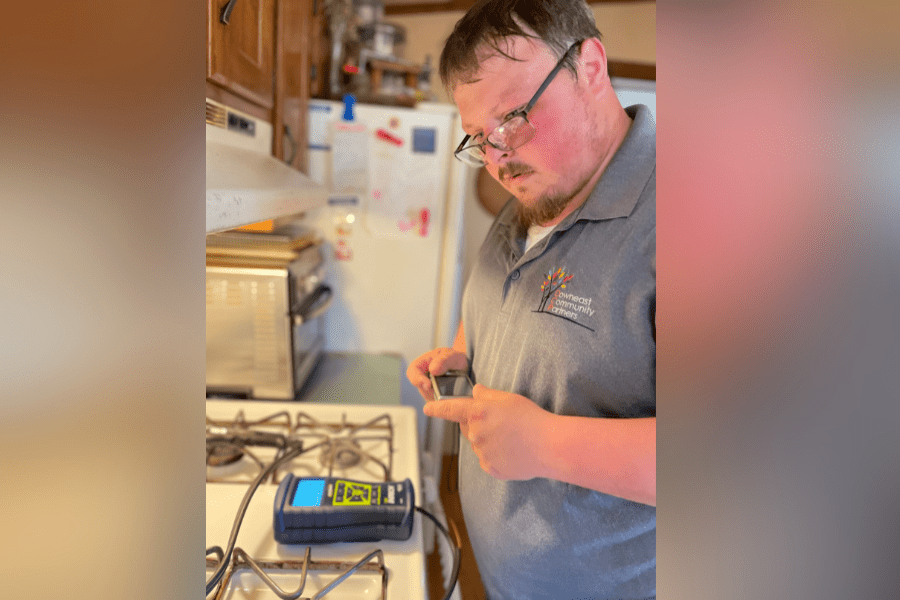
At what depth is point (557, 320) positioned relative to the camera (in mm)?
555

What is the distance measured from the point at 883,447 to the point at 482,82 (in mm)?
437

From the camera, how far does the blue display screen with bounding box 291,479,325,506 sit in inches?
27.6

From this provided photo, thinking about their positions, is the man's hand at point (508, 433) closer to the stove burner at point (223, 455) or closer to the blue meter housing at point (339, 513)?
the blue meter housing at point (339, 513)

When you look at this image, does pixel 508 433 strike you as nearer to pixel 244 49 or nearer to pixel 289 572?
pixel 289 572

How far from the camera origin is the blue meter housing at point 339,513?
2.24ft

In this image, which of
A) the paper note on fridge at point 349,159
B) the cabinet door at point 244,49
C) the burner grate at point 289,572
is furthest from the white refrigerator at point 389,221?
the burner grate at point 289,572

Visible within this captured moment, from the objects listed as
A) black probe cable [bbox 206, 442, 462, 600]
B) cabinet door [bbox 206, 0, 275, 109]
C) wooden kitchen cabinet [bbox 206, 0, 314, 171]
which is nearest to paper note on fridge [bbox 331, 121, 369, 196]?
wooden kitchen cabinet [bbox 206, 0, 314, 171]

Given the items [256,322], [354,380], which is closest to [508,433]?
[256,322]

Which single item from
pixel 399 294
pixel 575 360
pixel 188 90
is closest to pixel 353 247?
pixel 399 294

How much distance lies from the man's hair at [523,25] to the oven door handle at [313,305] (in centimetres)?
94

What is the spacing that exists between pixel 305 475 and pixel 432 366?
36cm

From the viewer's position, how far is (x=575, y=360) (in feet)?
1.83

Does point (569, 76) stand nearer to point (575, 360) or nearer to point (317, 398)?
point (575, 360)

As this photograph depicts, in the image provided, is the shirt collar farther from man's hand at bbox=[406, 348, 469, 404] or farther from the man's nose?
man's hand at bbox=[406, 348, 469, 404]
